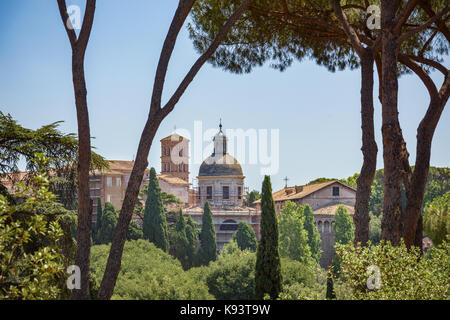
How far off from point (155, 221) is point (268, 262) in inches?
587

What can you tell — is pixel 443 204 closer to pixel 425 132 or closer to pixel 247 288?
pixel 425 132

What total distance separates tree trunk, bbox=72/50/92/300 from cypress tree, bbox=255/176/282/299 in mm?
13700

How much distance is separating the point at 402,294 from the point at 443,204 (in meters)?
10.5

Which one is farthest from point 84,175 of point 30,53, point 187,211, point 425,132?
point 187,211

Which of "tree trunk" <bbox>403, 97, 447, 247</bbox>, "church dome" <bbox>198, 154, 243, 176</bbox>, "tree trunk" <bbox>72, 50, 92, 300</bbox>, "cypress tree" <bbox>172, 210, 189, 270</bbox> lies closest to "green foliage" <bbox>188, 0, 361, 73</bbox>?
"tree trunk" <bbox>403, 97, 447, 247</bbox>

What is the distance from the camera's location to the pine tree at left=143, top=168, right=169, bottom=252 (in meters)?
32.0

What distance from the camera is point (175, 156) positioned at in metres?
61.9

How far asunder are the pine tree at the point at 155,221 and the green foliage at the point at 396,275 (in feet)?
91.5

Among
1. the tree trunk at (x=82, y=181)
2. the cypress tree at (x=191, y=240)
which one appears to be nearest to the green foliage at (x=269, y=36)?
the tree trunk at (x=82, y=181)

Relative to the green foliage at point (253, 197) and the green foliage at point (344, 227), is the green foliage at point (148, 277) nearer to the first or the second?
the green foliage at point (344, 227)

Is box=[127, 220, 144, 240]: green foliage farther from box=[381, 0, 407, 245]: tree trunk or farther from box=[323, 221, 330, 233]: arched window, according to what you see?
box=[381, 0, 407, 245]: tree trunk

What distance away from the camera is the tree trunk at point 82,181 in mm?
5133

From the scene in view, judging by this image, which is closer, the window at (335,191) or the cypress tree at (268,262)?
the cypress tree at (268,262)

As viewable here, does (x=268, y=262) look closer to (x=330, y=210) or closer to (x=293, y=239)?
(x=293, y=239)
